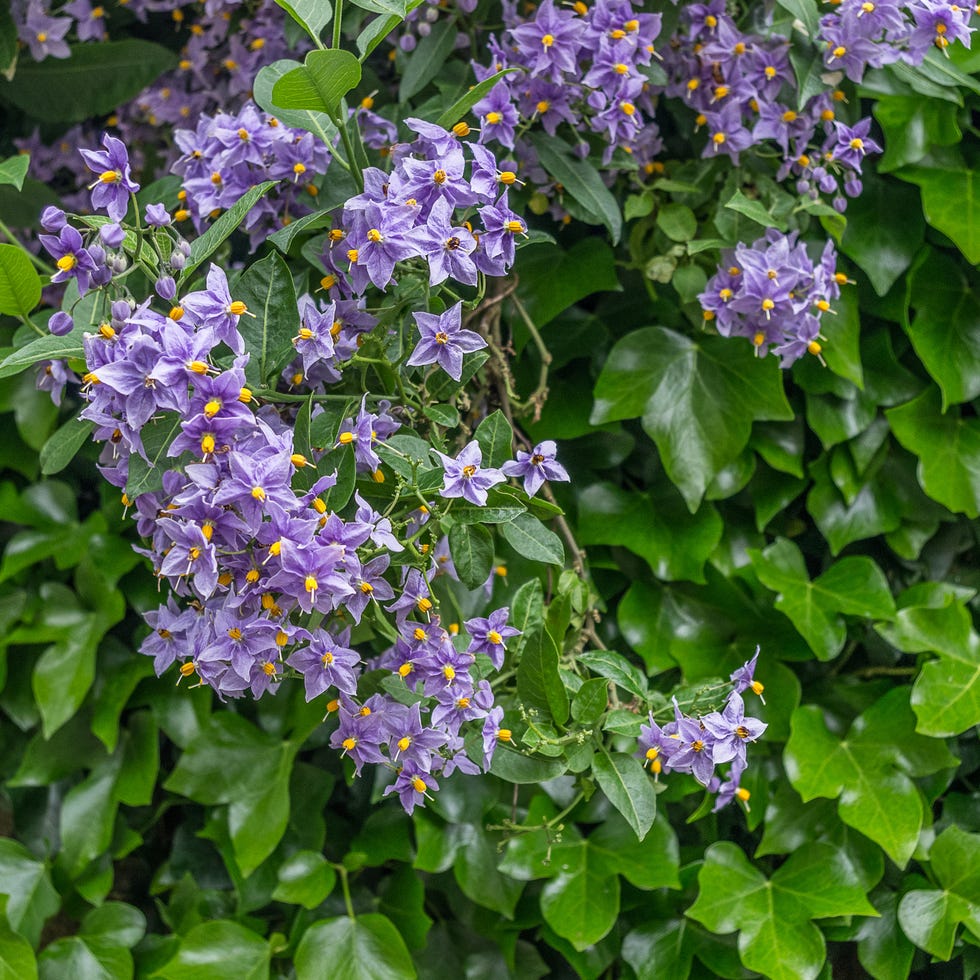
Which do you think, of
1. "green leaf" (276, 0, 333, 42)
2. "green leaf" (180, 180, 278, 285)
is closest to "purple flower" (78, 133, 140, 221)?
"green leaf" (180, 180, 278, 285)

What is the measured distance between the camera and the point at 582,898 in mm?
1046

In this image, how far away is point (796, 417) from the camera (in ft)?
3.79

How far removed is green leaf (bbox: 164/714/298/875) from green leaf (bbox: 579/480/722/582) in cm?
44

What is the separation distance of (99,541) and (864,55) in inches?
40.0

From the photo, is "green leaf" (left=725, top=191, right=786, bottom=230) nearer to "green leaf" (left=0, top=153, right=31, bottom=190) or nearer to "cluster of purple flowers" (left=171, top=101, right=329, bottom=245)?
"cluster of purple flowers" (left=171, top=101, right=329, bottom=245)

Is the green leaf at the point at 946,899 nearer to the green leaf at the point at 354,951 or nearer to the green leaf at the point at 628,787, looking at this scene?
the green leaf at the point at 628,787

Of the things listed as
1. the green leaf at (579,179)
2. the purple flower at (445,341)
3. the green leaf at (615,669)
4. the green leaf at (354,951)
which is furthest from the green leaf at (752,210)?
the green leaf at (354,951)

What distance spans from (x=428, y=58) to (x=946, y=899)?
1037mm

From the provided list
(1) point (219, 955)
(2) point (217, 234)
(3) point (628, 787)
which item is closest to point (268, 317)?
(2) point (217, 234)

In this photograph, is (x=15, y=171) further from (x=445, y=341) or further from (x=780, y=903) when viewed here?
(x=780, y=903)

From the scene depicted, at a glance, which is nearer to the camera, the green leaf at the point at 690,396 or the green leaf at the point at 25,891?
the green leaf at the point at 690,396

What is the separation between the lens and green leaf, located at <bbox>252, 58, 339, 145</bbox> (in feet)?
2.70

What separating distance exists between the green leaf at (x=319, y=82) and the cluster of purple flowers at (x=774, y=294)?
419 millimetres

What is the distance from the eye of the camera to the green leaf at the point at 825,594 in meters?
1.06
